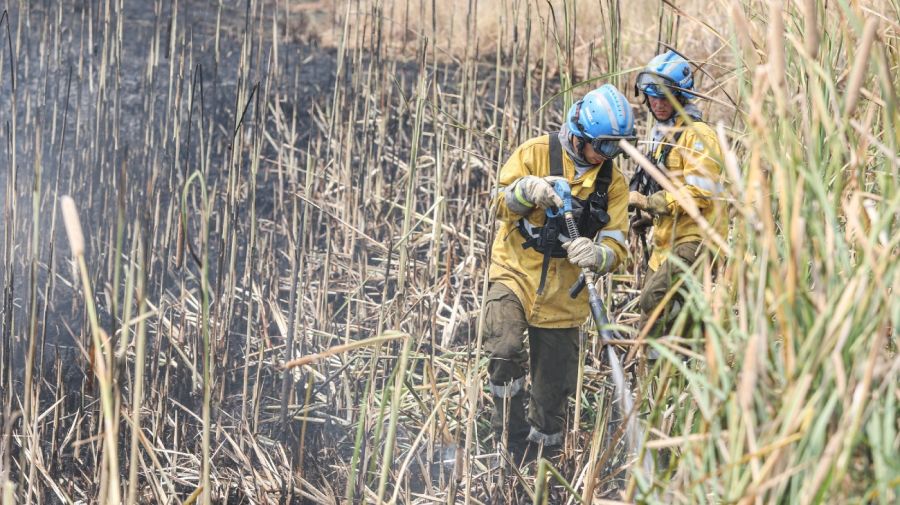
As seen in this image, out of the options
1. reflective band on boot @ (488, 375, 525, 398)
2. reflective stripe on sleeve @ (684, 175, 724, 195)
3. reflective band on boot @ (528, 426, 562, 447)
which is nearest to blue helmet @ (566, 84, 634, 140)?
reflective stripe on sleeve @ (684, 175, 724, 195)

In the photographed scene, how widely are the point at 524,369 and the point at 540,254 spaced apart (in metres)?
0.48

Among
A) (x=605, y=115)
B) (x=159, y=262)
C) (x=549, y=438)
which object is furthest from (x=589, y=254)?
(x=159, y=262)

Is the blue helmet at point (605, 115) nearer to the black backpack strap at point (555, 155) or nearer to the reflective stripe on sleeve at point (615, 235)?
the black backpack strap at point (555, 155)

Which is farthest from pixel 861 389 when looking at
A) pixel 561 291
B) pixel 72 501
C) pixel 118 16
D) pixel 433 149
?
pixel 433 149

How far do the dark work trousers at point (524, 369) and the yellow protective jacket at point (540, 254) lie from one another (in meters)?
0.06

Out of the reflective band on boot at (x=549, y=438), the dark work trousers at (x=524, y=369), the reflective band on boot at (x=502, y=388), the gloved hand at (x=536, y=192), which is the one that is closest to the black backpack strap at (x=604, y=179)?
the gloved hand at (x=536, y=192)

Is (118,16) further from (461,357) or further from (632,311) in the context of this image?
(632,311)

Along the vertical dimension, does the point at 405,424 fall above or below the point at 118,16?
below

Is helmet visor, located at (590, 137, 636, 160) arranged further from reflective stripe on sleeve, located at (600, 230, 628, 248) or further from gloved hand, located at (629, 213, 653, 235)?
gloved hand, located at (629, 213, 653, 235)

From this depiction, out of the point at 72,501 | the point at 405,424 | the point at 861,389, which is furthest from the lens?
the point at 405,424

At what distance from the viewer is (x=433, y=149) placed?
245 inches

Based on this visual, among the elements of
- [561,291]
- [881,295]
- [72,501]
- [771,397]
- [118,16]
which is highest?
[118,16]

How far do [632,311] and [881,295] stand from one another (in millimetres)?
3114

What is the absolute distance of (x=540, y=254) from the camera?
3.71 m
